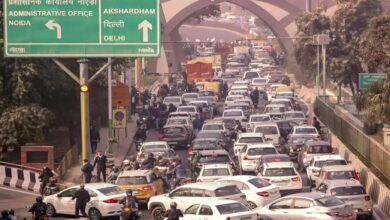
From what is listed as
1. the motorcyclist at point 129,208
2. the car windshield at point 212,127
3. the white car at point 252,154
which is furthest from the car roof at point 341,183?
the car windshield at point 212,127

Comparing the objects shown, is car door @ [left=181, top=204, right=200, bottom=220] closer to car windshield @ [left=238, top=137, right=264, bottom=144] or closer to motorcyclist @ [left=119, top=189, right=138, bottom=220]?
motorcyclist @ [left=119, top=189, right=138, bottom=220]

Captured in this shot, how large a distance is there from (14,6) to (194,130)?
1025 inches

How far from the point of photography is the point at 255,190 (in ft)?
114

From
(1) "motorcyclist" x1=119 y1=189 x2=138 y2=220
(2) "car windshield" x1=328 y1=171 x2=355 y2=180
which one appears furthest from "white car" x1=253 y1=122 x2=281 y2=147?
(1) "motorcyclist" x1=119 y1=189 x2=138 y2=220

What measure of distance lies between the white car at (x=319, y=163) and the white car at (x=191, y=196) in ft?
25.7

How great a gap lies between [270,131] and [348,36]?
31.7m

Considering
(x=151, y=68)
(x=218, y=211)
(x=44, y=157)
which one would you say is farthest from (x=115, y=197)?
(x=151, y=68)

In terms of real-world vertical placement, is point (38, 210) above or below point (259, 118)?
below

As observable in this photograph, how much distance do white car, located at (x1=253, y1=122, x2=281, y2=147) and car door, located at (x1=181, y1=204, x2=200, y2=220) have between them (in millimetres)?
22746

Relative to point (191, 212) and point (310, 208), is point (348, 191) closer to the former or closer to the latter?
point (310, 208)

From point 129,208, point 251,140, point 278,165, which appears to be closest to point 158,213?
point 129,208

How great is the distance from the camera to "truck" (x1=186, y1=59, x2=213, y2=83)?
342ft

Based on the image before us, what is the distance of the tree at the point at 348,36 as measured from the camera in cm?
8231

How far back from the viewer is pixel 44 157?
4584cm
